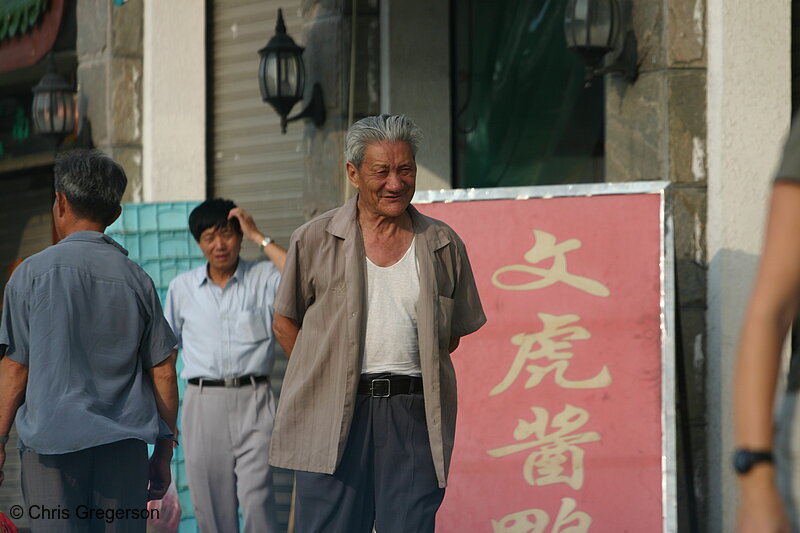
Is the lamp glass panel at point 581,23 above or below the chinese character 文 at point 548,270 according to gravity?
above

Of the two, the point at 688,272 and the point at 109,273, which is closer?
the point at 109,273

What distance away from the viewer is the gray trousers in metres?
6.41

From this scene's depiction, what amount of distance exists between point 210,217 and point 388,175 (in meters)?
2.58

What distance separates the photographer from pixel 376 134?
4211 millimetres

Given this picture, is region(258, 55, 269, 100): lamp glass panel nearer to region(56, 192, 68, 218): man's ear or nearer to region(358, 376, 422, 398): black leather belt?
region(56, 192, 68, 218): man's ear

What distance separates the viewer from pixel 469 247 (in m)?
6.08

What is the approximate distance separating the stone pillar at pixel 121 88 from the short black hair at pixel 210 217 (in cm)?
207

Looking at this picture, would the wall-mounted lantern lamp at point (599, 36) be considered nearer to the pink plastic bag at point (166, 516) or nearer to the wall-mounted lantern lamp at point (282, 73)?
the wall-mounted lantern lamp at point (282, 73)

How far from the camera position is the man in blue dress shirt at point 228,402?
641cm

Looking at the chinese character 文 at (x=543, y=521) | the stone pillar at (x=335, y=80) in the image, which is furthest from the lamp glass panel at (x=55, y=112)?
the chinese character 文 at (x=543, y=521)

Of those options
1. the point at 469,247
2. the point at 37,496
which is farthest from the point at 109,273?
the point at 469,247

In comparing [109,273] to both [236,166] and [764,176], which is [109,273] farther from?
[236,166]

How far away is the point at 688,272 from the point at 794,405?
4.32 metres

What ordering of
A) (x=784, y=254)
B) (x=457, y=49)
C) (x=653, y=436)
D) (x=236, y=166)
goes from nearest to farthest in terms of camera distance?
1. (x=784, y=254)
2. (x=653, y=436)
3. (x=457, y=49)
4. (x=236, y=166)
